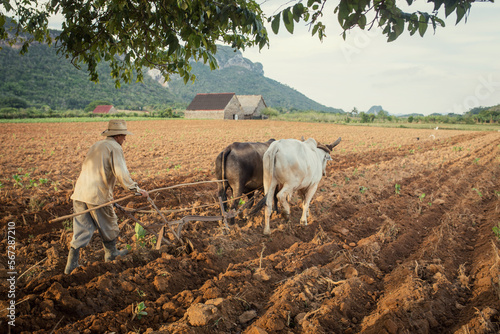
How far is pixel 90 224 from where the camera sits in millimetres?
4125

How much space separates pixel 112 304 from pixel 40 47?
9880 centimetres

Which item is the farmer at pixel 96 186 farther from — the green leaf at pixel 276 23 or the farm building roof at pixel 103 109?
the farm building roof at pixel 103 109

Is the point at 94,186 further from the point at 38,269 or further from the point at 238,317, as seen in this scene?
the point at 238,317

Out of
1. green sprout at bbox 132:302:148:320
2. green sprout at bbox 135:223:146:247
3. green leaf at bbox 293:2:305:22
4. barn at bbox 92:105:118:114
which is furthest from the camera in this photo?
barn at bbox 92:105:118:114

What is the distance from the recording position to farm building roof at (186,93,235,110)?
184 ft

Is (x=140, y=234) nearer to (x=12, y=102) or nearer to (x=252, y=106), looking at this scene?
(x=252, y=106)

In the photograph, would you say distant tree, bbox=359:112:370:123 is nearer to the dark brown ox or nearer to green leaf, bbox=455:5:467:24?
the dark brown ox

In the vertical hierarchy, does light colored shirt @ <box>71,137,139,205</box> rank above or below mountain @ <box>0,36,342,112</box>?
below

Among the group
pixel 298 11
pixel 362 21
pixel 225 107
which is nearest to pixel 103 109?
pixel 225 107

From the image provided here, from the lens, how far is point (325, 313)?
326 centimetres

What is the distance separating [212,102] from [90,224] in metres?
55.2

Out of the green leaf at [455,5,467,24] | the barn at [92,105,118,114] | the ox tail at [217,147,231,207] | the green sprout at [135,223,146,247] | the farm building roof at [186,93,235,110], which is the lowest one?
the green sprout at [135,223,146,247]

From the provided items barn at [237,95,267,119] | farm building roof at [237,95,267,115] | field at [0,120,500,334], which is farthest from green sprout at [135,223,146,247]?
farm building roof at [237,95,267,115]

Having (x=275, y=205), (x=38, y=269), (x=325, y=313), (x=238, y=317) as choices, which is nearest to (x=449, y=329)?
(x=325, y=313)
